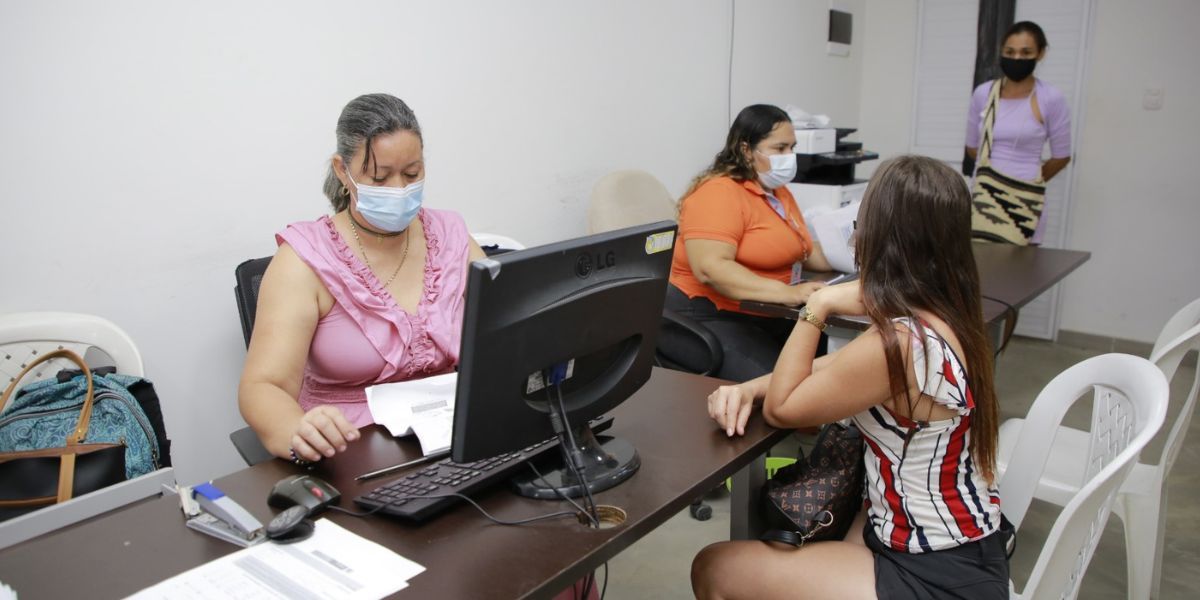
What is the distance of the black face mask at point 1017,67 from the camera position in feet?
11.3

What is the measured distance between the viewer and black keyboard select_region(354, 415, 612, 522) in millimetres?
1094

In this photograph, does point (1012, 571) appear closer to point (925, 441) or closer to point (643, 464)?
point (925, 441)

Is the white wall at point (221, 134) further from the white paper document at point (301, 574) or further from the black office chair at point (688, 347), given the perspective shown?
the white paper document at point (301, 574)

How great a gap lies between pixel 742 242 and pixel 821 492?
1326 millimetres

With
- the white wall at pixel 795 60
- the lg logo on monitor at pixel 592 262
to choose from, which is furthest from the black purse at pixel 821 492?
the white wall at pixel 795 60

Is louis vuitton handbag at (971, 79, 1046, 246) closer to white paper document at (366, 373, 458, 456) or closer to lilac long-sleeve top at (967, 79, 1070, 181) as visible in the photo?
lilac long-sleeve top at (967, 79, 1070, 181)

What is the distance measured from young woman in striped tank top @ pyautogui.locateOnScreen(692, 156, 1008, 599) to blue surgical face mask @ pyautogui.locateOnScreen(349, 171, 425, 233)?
0.74 m

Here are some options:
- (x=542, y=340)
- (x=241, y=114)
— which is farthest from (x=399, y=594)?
(x=241, y=114)

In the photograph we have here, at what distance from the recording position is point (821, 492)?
1385 mm

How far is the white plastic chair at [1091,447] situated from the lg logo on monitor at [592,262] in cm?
75

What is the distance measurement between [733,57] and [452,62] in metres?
1.65

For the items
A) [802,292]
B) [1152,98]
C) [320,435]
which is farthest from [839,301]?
[1152,98]

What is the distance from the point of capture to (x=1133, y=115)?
404 centimetres

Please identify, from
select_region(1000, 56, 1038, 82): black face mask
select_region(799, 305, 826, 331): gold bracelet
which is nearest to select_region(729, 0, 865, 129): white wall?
select_region(1000, 56, 1038, 82): black face mask
